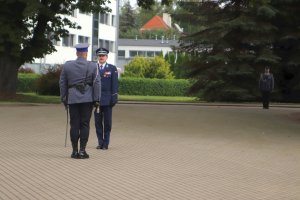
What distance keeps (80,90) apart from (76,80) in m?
0.19

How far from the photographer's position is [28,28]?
27.4 m

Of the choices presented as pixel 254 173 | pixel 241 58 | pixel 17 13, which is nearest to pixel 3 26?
pixel 17 13

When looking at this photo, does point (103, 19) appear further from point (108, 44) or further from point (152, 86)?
point (152, 86)

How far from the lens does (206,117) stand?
2038 centimetres

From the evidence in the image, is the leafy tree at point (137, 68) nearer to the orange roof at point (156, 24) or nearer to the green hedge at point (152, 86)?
the green hedge at point (152, 86)

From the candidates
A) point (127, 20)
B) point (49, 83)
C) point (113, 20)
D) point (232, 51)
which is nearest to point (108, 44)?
point (113, 20)

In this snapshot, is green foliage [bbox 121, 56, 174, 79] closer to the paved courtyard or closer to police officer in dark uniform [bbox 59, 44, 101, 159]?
the paved courtyard

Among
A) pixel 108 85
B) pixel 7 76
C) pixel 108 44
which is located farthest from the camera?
pixel 108 44

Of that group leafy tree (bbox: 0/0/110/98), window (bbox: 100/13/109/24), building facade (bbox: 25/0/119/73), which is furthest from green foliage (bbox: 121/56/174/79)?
leafy tree (bbox: 0/0/110/98)

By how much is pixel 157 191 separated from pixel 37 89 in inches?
1419

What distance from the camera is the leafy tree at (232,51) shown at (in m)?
35.5

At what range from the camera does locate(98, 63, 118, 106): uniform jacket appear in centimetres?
1178

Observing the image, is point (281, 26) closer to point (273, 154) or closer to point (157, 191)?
point (273, 154)

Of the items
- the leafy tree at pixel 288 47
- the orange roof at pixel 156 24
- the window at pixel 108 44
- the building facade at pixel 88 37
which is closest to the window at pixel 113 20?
the building facade at pixel 88 37
